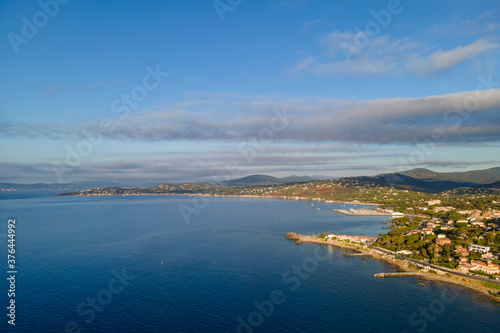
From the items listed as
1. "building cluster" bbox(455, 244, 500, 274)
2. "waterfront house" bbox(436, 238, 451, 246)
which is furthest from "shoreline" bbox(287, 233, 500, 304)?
"waterfront house" bbox(436, 238, 451, 246)

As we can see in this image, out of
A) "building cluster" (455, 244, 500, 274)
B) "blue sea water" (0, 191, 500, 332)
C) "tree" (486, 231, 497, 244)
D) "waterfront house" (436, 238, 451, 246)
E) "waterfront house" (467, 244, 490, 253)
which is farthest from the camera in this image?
"waterfront house" (436, 238, 451, 246)

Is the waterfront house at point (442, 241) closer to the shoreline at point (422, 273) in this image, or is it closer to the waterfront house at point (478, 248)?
the waterfront house at point (478, 248)

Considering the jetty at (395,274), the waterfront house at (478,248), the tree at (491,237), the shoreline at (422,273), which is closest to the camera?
the shoreline at (422,273)

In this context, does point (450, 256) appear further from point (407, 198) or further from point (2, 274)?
point (407, 198)

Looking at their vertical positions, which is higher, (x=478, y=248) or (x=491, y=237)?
(x=491, y=237)

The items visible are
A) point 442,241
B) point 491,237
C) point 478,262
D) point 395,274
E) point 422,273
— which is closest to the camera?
point 395,274

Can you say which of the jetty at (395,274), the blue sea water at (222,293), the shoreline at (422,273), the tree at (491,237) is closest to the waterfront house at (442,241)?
the tree at (491,237)

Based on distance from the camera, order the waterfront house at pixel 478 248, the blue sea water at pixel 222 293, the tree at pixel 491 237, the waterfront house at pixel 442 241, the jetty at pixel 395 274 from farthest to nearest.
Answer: the waterfront house at pixel 442 241 → the tree at pixel 491 237 → the waterfront house at pixel 478 248 → the jetty at pixel 395 274 → the blue sea water at pixel 222 293

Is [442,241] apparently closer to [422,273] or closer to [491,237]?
[491,237]

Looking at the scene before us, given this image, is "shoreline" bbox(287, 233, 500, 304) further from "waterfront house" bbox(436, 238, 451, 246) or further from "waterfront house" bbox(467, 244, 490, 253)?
"waterfront house" bbox(467, 244, 490, 253)

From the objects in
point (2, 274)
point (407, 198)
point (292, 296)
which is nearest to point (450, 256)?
point (292, 296)

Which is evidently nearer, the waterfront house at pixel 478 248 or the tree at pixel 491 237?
the waterfront house at pixel 478 248

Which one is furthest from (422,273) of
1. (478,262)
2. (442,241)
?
(442,241)
